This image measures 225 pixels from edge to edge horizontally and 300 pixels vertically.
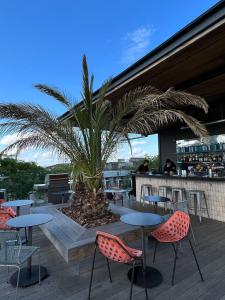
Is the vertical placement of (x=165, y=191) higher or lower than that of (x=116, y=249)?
higher

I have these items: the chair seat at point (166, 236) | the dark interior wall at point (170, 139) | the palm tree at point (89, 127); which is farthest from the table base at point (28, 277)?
the dark interior wall at point (170, 139)

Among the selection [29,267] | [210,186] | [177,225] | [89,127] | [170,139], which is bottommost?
[29,267]

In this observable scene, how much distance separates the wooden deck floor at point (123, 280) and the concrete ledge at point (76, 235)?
0.62ft

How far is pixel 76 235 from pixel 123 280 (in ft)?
3.22

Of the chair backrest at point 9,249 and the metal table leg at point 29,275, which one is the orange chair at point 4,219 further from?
the chair backrest at point 9,249

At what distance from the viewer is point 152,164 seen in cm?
1133

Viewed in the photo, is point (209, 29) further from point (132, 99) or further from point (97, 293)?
point (97, 293)

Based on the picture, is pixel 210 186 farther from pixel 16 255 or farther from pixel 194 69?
pixel 16 255

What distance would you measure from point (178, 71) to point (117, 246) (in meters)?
3.75

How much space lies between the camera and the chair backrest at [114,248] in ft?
6.71

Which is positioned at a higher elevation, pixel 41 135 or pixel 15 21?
pixel 15 21

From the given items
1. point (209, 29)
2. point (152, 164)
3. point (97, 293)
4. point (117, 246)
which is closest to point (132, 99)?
point (209, 29)

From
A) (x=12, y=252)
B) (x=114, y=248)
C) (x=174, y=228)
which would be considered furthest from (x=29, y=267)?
(x=174, y=228)

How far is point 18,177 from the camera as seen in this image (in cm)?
716
